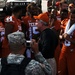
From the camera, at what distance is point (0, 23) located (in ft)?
23.0

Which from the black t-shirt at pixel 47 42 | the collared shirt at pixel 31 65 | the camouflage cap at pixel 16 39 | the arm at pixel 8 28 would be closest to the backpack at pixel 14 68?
the collared shirt at pixel 31 65

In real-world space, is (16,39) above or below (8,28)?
above

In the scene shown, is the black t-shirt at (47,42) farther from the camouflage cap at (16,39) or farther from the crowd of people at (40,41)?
the camouflage cap at (16,39)

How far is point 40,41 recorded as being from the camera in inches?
208

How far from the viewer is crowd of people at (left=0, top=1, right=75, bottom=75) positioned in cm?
346

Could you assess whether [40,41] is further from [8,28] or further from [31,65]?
[31,65]

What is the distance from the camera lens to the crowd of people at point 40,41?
346cm

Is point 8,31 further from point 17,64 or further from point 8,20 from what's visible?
point 17,64

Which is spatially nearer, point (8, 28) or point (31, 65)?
point (31, 65)

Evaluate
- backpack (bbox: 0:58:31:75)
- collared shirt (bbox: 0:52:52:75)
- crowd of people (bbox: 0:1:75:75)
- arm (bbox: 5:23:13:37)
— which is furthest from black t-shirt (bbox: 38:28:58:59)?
backpack (bbox: 0:58:31:75)

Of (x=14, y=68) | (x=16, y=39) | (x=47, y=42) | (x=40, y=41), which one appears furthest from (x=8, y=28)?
(x=14, y=68)

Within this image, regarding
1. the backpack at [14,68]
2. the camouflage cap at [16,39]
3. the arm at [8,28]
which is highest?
the camouflage cap at [16,39]

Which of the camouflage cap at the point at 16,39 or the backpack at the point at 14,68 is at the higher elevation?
the camouflage cap at the point at 16,39

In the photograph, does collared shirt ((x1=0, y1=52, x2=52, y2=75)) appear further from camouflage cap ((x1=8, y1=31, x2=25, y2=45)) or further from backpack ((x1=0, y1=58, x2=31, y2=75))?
camouflage cap ((x1=8, y1=31, x2=25, y2=45))
